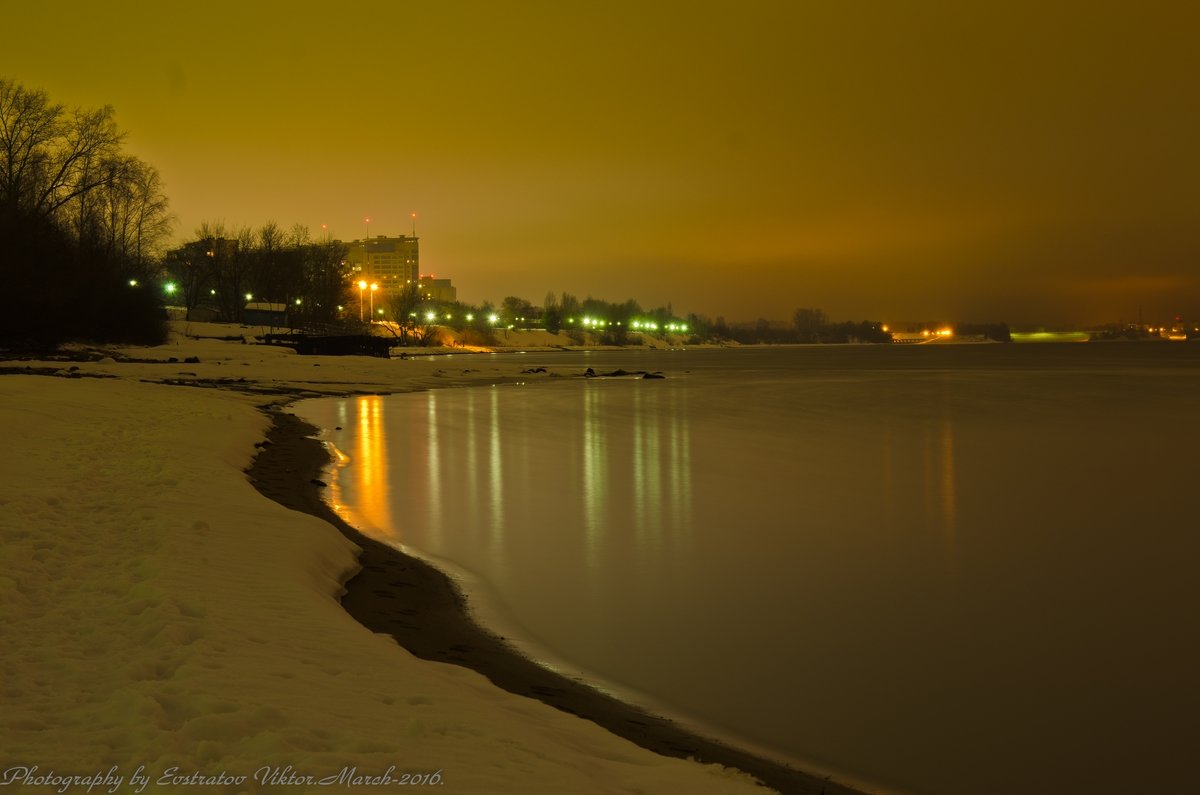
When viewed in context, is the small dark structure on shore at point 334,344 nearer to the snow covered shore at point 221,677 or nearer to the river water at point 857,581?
the river water at point 857,581

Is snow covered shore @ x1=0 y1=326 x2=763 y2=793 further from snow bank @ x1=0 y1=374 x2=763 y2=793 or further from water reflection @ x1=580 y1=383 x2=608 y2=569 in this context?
water reflection @ x1=580 y1=383 x2=608 y2=569

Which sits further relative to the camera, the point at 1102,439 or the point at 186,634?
the point at 1102,439

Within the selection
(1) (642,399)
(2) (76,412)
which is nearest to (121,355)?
(1) (642,399)

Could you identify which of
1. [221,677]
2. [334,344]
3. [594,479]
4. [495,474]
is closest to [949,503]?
[594,479]

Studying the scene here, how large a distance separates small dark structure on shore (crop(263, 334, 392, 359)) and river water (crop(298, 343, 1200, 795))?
4829 cm

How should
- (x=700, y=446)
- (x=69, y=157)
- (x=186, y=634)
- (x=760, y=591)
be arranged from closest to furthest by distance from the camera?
1. (x=186, y=634)
2. (x=760, y=591)
3. (x=700, y=446)
4. (x=69, y=157)

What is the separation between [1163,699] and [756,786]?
3.95 m

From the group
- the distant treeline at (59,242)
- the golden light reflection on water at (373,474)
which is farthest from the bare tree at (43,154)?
the golden light reflection on water at (373,474)

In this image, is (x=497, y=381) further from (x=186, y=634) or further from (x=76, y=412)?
(x=186, y=634)

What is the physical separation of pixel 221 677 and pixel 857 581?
7.56m

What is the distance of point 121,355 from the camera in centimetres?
4875

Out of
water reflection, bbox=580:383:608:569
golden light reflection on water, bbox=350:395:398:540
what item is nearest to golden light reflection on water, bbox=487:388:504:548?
water reflection, bbox=580:383:608:569

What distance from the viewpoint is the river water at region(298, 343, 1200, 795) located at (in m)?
6.79

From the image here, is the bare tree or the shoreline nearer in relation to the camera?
the shoreline
